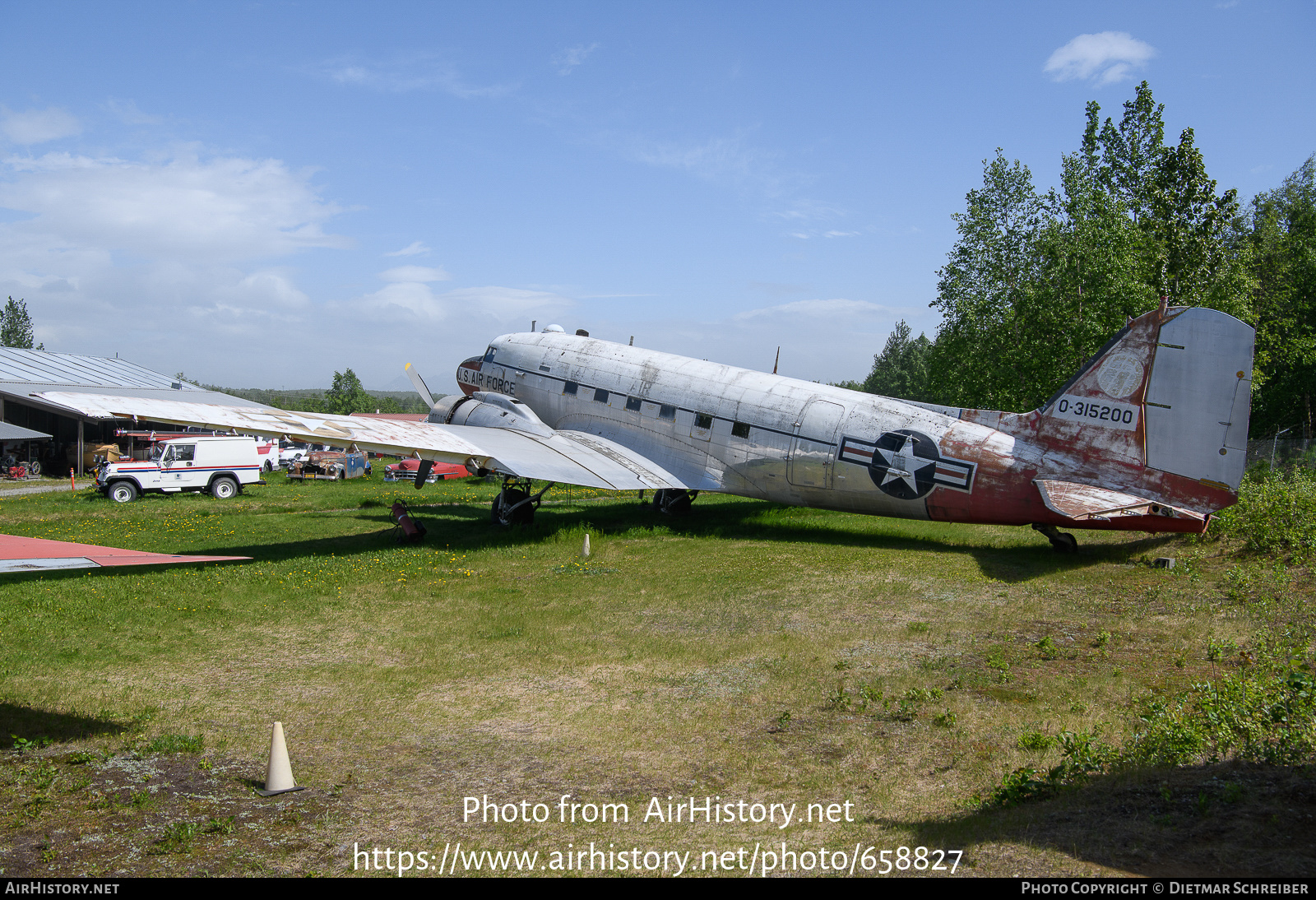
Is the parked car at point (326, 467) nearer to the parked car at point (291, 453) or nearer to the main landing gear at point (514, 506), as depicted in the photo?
the parked car at point (291, 453)

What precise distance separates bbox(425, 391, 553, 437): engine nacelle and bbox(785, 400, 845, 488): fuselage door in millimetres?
7182

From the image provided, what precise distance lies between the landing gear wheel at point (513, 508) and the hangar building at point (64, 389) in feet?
99.7

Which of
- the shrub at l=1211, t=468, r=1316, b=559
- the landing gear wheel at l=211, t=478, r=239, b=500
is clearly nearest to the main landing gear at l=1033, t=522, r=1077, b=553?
the shrub at l=1211, t=468, r=1316, b=559

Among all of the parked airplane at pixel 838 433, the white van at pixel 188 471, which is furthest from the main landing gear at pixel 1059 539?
the white van at pixel 188 471

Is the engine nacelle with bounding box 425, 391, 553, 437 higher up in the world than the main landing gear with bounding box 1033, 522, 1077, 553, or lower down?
higher up

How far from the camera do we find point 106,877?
520cm

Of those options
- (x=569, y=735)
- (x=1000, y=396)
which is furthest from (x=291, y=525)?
(x=1000, y=396)

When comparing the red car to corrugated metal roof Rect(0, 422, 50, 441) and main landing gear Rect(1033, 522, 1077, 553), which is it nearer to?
corrugated metal roof Rect(0, 422, 50, 441)

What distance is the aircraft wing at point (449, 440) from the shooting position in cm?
1401

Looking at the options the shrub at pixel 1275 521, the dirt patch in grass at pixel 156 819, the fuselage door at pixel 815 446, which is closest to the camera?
the dirt patch in grass at pixel 156 819

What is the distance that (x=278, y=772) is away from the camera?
6.50 metres

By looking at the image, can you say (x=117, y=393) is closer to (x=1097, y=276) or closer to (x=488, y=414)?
(x=488, y=414)

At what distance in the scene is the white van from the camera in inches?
1143

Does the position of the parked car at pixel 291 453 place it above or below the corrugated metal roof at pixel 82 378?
below
